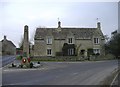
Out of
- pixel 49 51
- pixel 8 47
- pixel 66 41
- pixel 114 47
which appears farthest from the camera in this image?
pixel 8 47

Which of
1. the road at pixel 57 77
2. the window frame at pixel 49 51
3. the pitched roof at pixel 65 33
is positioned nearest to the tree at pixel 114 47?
the pitched roof at pixel 65 33

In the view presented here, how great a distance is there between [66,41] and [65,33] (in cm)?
240

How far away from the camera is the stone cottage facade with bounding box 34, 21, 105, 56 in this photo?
76.6 metres

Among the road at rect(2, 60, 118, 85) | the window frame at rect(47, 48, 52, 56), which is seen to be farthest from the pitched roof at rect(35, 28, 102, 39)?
the road at rect(2, 60, 118, 85)

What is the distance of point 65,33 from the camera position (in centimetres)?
7888

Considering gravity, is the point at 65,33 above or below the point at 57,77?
above

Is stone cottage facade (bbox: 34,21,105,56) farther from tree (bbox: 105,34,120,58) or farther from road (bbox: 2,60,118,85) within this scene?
road (bbox: 2,60,118,85)

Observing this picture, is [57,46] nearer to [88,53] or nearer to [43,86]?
[88,53]

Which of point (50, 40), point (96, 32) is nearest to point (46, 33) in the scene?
point (50, 40)

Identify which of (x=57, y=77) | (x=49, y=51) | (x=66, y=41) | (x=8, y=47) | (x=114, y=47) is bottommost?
(x=57, y=77)

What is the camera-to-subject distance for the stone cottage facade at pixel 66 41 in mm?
76562

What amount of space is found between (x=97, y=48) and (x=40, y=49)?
1458cm

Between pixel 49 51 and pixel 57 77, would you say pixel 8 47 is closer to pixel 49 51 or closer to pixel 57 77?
pixel 49 51

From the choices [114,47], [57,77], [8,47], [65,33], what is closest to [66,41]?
[65,33]
